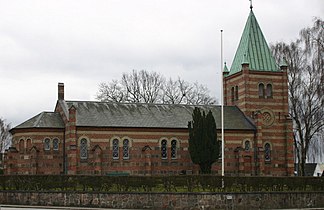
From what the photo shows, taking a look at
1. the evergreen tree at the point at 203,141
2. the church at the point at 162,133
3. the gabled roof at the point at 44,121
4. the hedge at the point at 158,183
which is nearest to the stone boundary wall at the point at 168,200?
the hedge at the point at 158,183

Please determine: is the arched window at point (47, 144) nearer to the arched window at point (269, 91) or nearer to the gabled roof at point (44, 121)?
the gabled roof at point (44, 121)

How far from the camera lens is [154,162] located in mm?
55812

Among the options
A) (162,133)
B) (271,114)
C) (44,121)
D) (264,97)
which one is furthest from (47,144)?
(271,114)

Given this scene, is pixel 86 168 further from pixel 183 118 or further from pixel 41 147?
pixel 183 118

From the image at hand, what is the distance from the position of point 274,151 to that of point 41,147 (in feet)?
78.8

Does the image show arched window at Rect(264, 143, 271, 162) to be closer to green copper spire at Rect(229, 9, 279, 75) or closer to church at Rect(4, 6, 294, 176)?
church at Rect(4, 6, 294, 176)

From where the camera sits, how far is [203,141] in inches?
2110

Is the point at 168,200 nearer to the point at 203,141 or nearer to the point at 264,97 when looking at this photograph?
the point at 203,141

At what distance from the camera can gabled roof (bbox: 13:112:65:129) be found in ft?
178

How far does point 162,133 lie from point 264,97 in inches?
496

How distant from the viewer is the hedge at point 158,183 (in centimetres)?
3847

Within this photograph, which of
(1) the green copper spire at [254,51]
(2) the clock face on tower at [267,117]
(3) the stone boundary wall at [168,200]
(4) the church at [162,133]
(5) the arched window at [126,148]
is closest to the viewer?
(3) the stone boundary wall at [168,200]

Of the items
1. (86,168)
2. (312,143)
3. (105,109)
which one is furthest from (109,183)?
(312,143)

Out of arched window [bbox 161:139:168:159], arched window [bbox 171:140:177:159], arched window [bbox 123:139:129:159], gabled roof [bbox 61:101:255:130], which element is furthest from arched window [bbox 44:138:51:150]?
arched window [bbox 171:140:177:159]
